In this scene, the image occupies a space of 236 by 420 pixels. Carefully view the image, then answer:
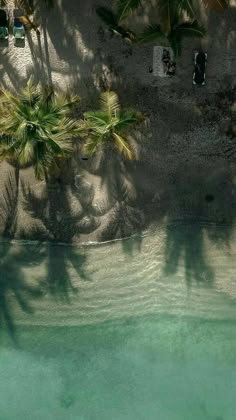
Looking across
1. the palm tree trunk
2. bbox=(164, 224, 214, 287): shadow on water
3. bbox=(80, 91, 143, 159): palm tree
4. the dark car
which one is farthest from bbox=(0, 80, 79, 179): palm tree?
bbox=(164, 224, 214, 287): shadow on water

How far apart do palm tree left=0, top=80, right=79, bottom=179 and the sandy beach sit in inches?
80.3

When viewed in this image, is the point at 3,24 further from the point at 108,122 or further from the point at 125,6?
the point at 108,122

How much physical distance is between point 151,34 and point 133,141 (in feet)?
10.7

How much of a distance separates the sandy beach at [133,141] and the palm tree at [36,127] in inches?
80.3

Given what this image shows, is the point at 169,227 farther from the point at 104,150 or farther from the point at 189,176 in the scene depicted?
the point at 104,150

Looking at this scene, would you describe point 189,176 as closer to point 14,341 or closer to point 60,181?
point 60,181

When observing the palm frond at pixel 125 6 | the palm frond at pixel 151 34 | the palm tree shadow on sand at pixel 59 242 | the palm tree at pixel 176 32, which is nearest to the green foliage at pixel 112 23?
the palm frond at pixel 151 34

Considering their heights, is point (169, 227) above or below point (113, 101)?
below

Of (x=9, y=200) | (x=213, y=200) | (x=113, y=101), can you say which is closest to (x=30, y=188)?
(x=9, y=200)

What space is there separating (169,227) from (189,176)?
1.70 metres

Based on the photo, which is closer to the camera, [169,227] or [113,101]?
[113,101]

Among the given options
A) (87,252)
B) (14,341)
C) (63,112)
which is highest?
(63,112)

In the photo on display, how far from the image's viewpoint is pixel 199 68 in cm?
1542

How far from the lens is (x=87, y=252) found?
53.4 ft
